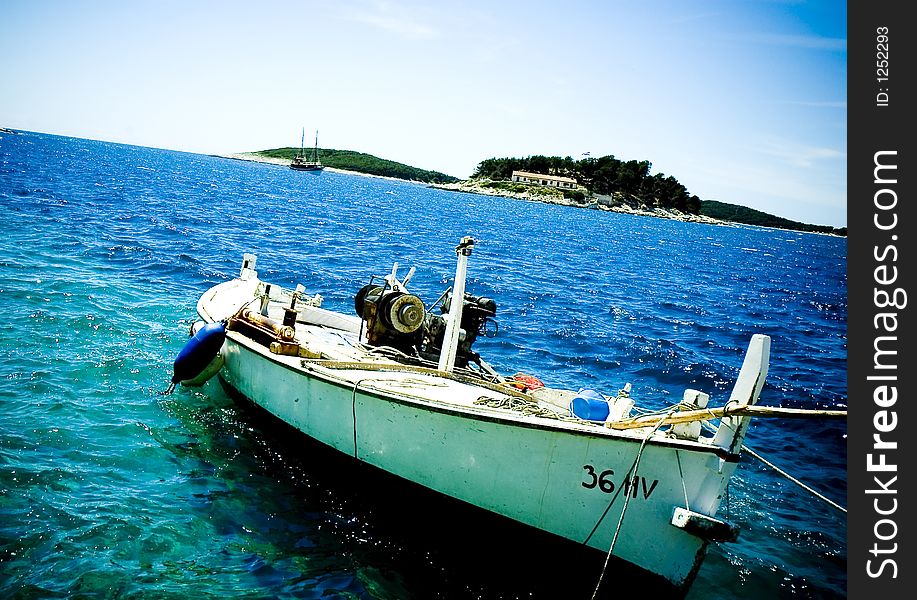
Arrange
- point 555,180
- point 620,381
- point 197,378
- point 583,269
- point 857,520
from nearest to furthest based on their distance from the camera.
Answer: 1. point 857,520
2. point 197,378
3. point 620,381
4. point 583,269
5. point 555,180

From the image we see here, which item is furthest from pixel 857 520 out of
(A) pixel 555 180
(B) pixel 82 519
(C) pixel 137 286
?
(A) pixel 555 180

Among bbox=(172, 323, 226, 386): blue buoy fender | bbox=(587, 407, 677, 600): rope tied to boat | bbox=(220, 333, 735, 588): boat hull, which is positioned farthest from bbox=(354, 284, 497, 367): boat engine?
bbox=(587, 407, 677, 600): rope tied to boat

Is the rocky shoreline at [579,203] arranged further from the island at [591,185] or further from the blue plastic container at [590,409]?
the blue plastic container at [590,409]

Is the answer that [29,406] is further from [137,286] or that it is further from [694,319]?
[694,319]

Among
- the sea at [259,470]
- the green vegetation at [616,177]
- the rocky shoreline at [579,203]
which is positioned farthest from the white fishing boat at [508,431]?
the green vegetation at [616,177]

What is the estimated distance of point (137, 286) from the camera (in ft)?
59.7

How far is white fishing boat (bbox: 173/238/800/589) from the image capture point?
20.2ft

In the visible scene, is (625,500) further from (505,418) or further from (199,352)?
(199,352)

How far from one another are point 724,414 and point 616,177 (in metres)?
179

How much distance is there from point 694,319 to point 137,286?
21779 millimetres

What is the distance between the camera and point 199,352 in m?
10.3

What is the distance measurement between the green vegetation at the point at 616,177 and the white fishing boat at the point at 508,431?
170268mm

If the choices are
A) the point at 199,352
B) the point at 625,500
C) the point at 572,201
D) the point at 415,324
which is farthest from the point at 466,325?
the point at 572,201

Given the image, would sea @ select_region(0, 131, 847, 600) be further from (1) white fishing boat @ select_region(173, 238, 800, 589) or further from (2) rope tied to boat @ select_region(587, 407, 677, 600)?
(1) white fishing boat @ select_region(173, 238, 800, 589)
